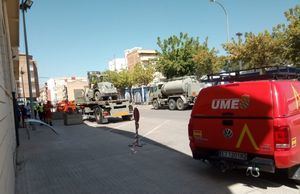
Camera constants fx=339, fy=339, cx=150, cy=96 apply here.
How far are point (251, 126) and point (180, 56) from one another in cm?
3396

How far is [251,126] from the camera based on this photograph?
226 inches

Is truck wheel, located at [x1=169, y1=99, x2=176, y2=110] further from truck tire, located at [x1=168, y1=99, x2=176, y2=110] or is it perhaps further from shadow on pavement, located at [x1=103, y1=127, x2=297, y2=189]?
shadow on pavement, located at [x1=103, y1=127, x2=297, y2=189]

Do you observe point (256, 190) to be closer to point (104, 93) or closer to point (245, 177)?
point (245, 177)

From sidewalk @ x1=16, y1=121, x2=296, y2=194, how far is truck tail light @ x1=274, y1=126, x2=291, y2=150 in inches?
34.4

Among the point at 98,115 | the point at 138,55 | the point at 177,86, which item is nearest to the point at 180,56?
the point at 177,86

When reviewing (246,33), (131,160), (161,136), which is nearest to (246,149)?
(131,160)

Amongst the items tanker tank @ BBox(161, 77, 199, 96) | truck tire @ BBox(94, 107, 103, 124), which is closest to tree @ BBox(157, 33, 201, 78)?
tanker tank @ BBox(161, 77, 199, 96)

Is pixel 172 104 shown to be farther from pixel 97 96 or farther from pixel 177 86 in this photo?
pixel 97 96

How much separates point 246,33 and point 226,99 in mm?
24218

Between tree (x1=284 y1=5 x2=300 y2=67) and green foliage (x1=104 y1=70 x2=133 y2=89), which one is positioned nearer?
tree (x1=284 y1=5 x2=300 y2=67)

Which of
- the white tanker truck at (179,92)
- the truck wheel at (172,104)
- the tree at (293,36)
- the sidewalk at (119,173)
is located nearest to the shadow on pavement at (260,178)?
the sidewalk at (119,173)

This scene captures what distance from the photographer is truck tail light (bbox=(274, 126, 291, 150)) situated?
5.30m

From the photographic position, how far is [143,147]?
10672 millimetres

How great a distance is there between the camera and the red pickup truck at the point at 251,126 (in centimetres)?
539
